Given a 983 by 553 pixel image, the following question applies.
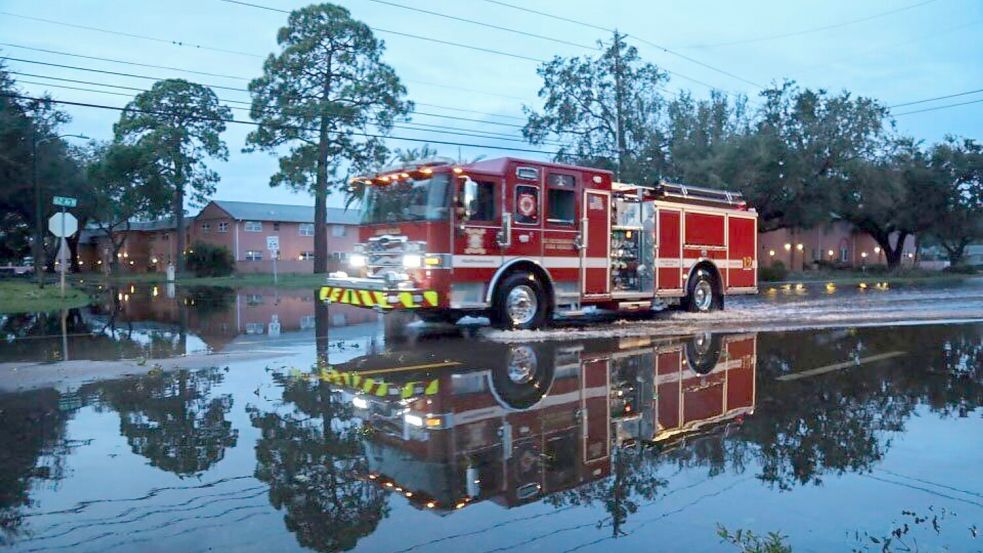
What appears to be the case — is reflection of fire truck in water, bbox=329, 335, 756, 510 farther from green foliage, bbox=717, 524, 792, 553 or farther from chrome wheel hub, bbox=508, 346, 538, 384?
green foliage, bbox=717, 524, 792, 553

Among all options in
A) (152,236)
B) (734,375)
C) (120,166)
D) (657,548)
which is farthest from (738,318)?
(152,236)

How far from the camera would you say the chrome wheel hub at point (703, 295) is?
1789 centimetres

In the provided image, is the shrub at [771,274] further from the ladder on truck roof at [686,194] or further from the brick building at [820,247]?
the ladder on truck roof at [686,194]

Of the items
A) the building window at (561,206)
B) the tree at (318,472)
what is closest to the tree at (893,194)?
the building window at (561,206)

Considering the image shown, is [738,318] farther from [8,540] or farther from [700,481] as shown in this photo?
[8,540]

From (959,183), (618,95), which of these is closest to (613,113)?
(618,95)

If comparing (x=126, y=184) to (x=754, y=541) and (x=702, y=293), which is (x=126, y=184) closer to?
(x=702, y=293)

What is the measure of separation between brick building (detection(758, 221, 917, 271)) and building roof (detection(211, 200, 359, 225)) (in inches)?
1228

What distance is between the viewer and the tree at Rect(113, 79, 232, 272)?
5047 cm

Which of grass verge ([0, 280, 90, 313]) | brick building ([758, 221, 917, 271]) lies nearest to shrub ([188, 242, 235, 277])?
grass verge ([0, 280, 90, 313])

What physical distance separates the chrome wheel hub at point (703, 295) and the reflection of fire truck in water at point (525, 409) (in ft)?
19.7

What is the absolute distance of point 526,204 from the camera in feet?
44.8

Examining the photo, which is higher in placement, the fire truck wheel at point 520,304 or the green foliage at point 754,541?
the fire truck wheel at point 520,304

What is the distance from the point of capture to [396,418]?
697 cm
